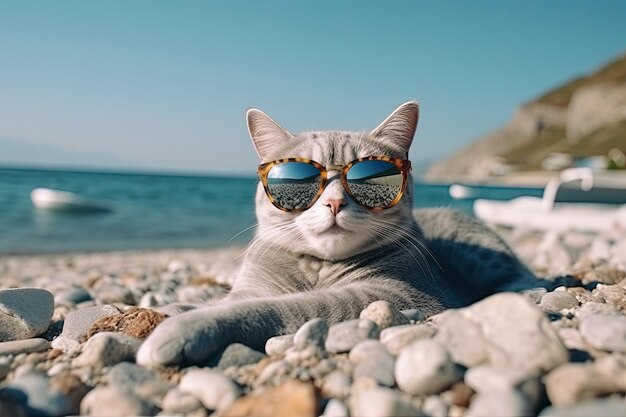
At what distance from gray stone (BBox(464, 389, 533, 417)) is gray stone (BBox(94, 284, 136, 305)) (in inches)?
123

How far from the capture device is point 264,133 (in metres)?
3.13

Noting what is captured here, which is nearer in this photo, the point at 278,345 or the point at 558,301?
the point at 278,345

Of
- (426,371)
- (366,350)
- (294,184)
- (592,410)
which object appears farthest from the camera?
(294,184)

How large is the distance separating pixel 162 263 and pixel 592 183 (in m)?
9.45

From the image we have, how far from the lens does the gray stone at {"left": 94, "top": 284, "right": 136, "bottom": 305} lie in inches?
156

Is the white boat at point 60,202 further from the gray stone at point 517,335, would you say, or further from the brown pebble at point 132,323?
the gray stone at point 517,335

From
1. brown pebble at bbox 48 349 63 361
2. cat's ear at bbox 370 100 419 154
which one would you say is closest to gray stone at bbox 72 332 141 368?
brown pebble at bbox 48 349 63 361

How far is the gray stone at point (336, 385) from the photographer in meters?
1.59

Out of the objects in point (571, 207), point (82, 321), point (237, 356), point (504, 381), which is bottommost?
point (571, 207)

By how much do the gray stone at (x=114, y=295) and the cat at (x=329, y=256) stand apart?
4.50 ft

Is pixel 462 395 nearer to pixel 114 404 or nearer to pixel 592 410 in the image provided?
pixel 592 410

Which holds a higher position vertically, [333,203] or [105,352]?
[333,203]

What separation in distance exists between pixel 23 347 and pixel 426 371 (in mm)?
1608

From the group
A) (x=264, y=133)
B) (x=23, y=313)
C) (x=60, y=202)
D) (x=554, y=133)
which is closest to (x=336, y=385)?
(x=23, y=313)
